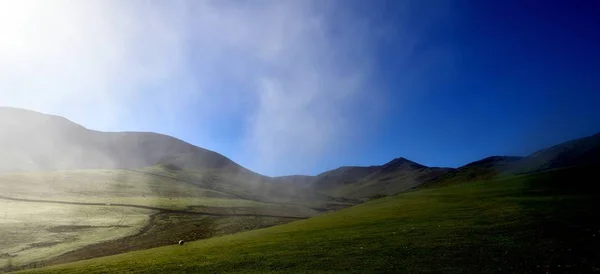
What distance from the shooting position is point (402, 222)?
177 feet

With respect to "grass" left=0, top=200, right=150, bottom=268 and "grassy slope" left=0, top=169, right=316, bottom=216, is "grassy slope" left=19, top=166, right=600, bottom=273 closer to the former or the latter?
"grass" left=0, top=200, right=150, bottom=268

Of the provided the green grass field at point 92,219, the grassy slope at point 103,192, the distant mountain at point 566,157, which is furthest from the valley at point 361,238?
the distant mountain at point 566,157

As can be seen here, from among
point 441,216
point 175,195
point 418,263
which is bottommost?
point 418,263

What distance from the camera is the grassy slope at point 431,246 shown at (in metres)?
34.3

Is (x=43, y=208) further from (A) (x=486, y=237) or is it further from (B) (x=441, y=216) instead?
(A) (x=486, y=237)

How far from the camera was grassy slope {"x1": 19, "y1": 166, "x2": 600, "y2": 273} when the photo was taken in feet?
113

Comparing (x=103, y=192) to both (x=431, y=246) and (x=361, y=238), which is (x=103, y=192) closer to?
(x=361, y=238)

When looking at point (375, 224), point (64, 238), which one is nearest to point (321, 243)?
point (375, 224)

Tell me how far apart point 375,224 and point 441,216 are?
359 inches

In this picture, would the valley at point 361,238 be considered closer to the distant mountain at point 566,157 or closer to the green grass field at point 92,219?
the green grass field at point 92,219

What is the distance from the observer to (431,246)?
39.4m

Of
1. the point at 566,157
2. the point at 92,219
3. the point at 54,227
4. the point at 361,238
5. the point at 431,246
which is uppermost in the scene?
the point at 566,157

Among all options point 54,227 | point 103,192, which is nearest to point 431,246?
point 54,227

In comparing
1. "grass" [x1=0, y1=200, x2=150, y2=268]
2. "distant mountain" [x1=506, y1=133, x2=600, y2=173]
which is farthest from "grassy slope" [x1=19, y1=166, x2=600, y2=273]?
"distant mountain" [x1=506, y1=133, x2=600, y2=173]
